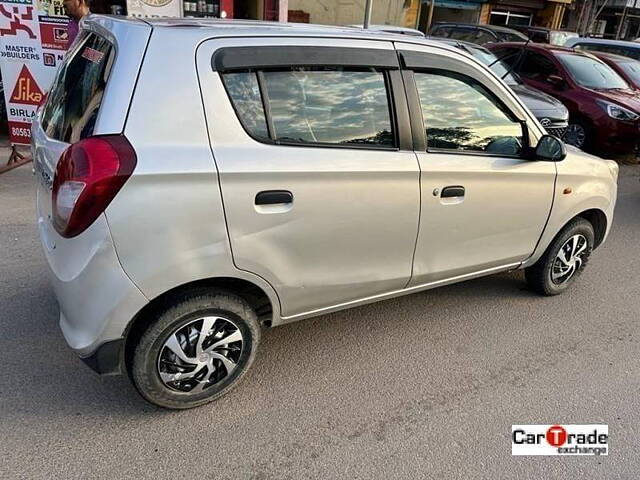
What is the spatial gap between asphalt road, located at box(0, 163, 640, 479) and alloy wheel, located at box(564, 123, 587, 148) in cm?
506

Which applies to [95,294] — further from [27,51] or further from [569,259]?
[27,51]

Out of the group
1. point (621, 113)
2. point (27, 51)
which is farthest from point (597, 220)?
point (27, 51)

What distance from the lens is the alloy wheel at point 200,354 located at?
7.61ft

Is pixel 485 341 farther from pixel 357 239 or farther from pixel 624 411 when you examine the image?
pixel 357 239

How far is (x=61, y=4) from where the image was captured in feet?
18.6

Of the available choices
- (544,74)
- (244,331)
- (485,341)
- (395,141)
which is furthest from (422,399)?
(544,74)

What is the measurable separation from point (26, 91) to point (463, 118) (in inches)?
217

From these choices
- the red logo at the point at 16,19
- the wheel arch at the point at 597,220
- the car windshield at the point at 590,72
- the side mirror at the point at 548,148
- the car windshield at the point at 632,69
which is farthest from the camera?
the car windshield at the point at 632,69

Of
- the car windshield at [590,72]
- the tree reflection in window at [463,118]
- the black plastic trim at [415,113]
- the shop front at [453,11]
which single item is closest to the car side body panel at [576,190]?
the tree reflection in window at [463,118]

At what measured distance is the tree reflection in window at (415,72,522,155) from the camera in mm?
2756

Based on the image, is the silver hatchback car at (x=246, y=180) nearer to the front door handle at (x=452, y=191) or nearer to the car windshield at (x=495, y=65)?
the front door handle at (x=452, y=191)

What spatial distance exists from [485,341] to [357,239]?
4.17 feet

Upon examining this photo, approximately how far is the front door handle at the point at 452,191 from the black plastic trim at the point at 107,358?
183 centimetres

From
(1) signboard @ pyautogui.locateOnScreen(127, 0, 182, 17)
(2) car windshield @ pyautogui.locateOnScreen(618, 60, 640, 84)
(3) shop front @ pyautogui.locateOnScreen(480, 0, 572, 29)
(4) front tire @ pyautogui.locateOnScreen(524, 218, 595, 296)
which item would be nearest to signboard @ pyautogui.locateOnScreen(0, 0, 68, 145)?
(1) signboard @ pyautogui.locateOnScreen(127, 0, 182, 17)
